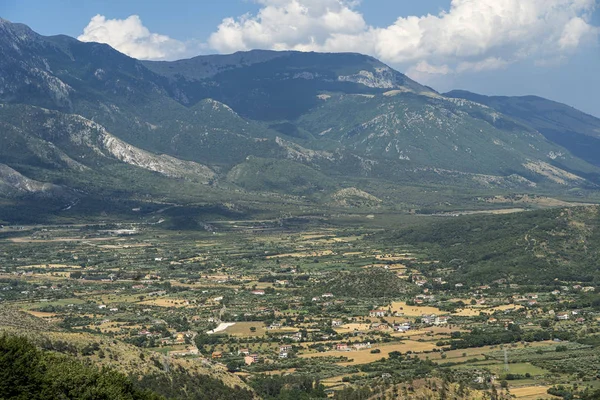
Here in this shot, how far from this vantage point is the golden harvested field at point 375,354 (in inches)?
4225

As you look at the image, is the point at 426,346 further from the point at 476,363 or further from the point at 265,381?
the point at 265,381

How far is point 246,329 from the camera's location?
12769cm

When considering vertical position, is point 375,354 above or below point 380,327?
below

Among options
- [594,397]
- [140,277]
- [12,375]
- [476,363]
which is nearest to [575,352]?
[476,363]

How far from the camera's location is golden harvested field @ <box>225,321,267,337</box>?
12425 cm

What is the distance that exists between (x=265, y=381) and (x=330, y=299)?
207 feet

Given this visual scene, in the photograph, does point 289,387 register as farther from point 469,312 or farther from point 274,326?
point 469,312

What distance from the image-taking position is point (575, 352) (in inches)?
4222

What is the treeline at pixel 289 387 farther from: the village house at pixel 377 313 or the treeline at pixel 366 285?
the treeline at pixel 366 285

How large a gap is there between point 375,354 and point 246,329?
81.0 feet

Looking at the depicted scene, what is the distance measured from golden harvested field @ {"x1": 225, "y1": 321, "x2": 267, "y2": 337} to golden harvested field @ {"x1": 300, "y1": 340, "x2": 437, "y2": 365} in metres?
16.0

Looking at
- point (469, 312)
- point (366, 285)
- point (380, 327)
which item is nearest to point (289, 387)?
point (380, 327)

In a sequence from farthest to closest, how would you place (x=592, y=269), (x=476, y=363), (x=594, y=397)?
Answer: (x=592, y=269) < (x=476, y=363) < (x=594, y=397)

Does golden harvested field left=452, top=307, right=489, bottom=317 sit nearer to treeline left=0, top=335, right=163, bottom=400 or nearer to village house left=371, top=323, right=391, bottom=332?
village house left=371, top=323, right=391, bottom=332
